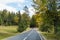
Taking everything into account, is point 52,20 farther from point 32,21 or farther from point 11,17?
point 32,21

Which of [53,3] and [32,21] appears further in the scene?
[32,21]

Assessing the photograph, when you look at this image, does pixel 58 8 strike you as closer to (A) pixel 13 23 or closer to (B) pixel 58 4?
(B) pixel 58 4

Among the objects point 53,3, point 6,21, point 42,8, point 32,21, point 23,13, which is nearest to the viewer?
point 53,3

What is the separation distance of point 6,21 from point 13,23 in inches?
192

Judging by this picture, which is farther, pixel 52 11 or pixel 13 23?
pixel 13 23

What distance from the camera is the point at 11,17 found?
13888 cm

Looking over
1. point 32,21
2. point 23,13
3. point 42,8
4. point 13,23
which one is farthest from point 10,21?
point 42,8

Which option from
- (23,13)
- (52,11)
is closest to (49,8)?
(52,11)

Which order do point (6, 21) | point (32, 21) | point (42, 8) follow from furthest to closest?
point (32, 21) < point (6, 21) < point (42, 8)

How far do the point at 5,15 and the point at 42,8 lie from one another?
92731mm

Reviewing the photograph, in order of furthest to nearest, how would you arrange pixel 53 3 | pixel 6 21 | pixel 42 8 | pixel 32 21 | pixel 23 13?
pixel 32 21 → pixel 23 13 → pixel 6 21 → pixel 42 8 → pixel 53 3

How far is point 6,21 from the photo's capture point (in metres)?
133

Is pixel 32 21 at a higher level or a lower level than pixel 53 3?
lower

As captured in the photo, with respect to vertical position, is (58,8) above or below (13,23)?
above
